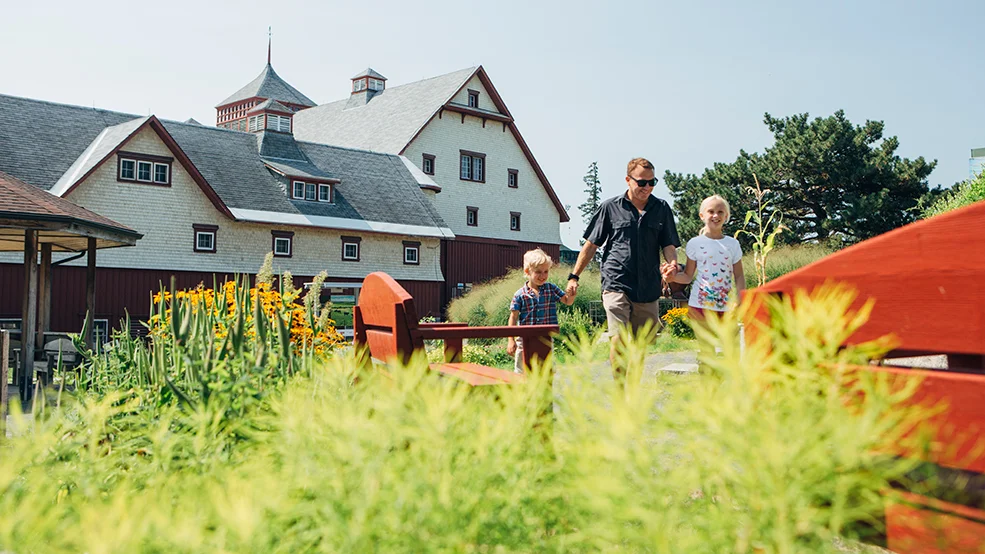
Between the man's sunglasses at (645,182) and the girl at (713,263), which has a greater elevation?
the man's sunglasses at (645,182)

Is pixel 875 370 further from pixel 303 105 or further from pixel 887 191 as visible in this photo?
pixel 303 105

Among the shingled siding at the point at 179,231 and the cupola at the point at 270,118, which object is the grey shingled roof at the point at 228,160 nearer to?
the cupola at the point at 270,118

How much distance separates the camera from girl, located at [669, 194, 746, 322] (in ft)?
17.6

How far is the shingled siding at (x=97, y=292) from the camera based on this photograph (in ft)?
66.2

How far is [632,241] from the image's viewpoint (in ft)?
16.3

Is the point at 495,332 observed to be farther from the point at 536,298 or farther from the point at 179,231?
the point at 179,231

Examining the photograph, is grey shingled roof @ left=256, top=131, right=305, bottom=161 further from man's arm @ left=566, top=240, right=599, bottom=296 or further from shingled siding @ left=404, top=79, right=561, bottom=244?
man's arm @ left=566, top=240, right=599, bottom=296

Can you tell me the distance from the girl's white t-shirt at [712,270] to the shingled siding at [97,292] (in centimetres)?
1661

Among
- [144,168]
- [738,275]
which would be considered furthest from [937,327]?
[144,168]

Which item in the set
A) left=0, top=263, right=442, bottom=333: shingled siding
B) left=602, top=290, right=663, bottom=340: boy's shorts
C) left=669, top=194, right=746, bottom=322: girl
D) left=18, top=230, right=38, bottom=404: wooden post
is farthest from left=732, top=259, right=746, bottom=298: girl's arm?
left=0, top=263, right=442, bottom=333: shingled siding

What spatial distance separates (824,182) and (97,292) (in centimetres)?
2516

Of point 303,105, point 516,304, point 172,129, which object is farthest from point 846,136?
point 303,105

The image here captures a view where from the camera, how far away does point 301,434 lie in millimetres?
1398

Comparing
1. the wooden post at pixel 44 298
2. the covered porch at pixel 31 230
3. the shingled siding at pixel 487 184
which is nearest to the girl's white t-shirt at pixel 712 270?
the covered porch at pixel 31 230
